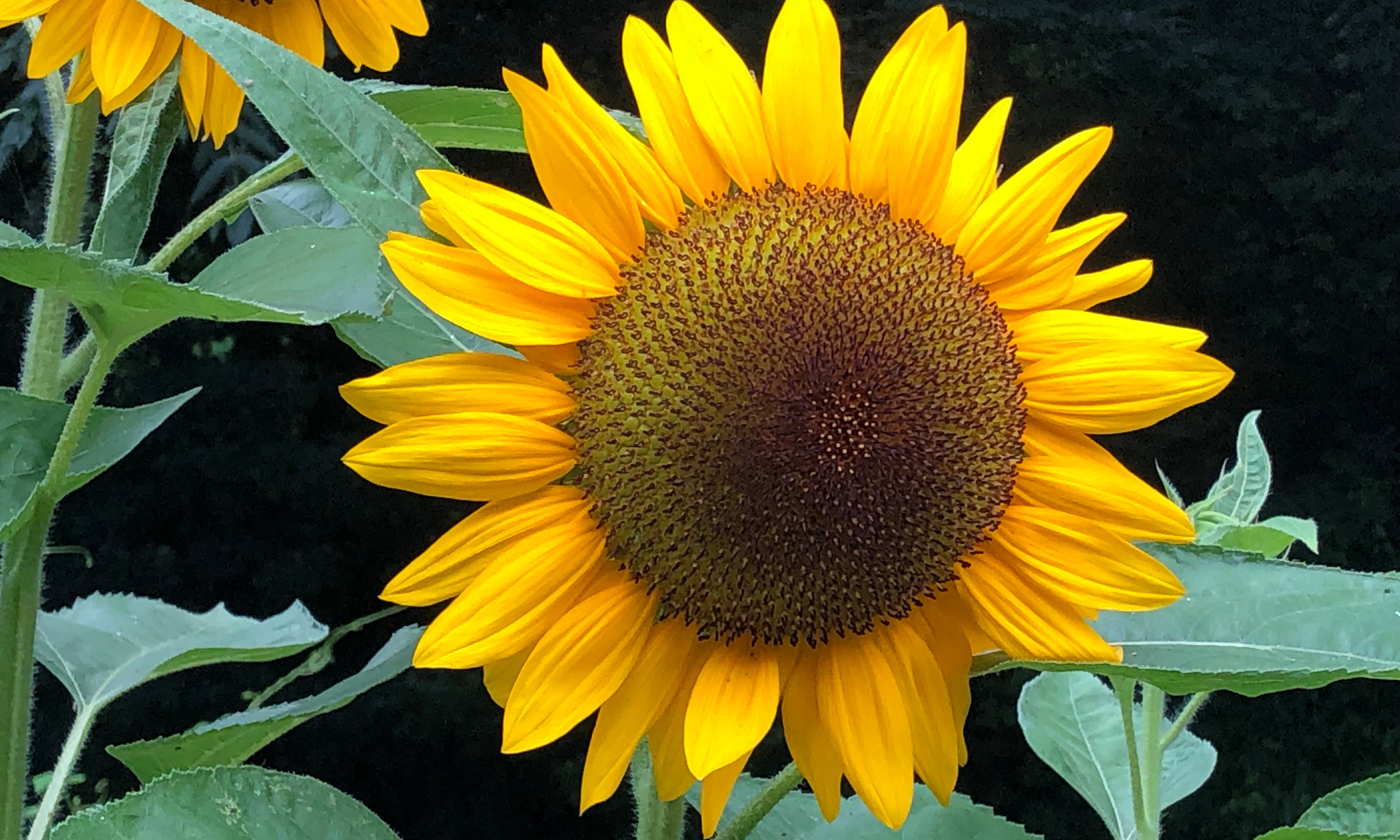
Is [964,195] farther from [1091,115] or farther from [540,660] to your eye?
[1091,115]

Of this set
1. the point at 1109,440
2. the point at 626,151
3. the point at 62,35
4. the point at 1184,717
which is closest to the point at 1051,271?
the point at 626,151

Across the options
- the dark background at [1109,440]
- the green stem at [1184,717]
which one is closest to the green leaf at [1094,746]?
the green stem at [1184,717]

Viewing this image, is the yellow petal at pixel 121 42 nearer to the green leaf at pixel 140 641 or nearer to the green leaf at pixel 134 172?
the green leaf at pixel 134 172

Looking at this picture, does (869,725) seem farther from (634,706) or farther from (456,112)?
(456,112)

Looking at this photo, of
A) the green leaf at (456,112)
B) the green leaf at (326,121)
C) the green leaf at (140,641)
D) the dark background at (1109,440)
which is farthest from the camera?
the dark background at (1109,440)

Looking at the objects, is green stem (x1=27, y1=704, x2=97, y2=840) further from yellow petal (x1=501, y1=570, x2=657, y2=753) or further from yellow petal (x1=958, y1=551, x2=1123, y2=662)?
yellow petal (x1=958, y1=551, x2=1123, y2=662)

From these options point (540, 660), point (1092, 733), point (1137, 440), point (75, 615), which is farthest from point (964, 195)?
point (1137, 440)

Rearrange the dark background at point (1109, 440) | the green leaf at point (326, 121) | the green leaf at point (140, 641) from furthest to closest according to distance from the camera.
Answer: the dark background at point (1109, 440) → the green leaf at point (140, 641) → the green leaf at point (326, 121)

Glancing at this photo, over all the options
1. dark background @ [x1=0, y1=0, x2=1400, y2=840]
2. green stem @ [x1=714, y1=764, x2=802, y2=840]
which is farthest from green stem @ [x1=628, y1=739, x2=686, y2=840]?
dark background @ [x1=0, y1=0, x2=1400, y2=840]
